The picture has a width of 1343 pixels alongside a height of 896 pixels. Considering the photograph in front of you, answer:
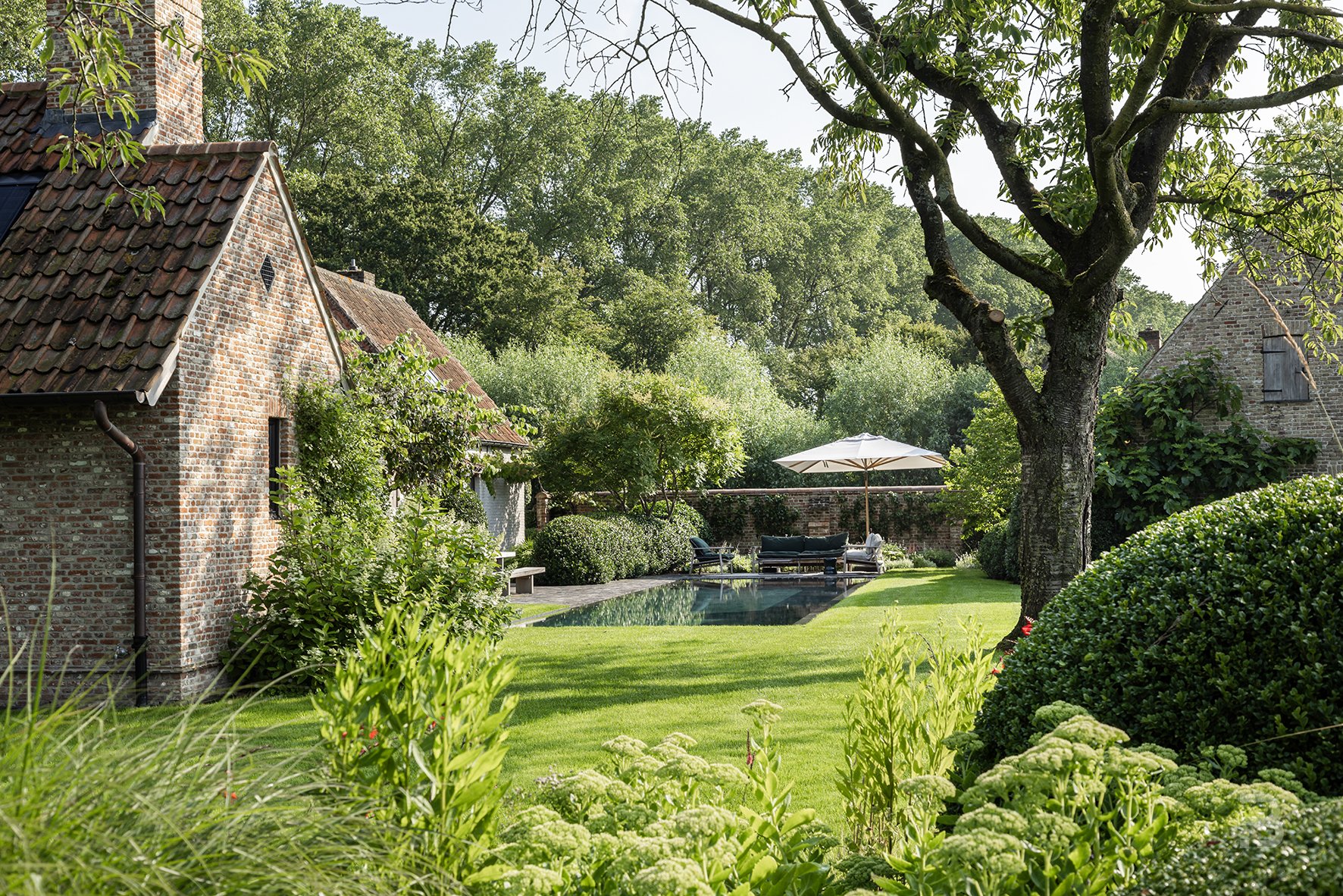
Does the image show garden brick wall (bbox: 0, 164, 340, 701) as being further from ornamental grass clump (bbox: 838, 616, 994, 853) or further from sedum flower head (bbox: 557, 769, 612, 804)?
sedum flower head (bbox: 557, 769, 612, 804)

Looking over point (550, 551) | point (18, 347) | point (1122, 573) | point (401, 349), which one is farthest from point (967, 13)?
point (550, 551)

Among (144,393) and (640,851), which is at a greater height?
(144,393)

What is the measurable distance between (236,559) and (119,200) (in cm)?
363

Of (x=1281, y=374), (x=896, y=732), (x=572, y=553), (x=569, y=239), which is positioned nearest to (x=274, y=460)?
(x=896, y=732)

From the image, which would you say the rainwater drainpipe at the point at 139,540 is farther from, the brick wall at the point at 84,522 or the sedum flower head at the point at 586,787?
the sedum flower head at the point at 586,787

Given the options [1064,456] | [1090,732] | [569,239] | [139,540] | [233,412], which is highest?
[569,239]

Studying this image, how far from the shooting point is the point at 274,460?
1048 centimetres

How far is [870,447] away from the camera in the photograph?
23531 mm

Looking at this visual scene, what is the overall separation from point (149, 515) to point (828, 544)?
1654cm

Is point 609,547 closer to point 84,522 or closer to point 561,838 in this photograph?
point 84,522

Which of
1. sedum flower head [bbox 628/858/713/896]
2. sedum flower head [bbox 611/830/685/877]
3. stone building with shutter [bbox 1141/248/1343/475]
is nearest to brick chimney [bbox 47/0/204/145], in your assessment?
sedum flower head [bbox 611/830/685/877]

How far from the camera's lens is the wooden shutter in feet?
59.6

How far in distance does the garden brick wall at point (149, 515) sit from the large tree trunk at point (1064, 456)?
7.09 m

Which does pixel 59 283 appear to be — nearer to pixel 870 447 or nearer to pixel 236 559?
pixel 236 559
